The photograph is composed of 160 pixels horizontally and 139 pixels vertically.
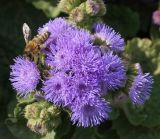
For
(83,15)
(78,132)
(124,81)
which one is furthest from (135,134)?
(83,15)

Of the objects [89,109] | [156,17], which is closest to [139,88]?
[89,109]

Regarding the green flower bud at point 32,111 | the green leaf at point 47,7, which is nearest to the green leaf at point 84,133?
the green flower bud at point 32,111

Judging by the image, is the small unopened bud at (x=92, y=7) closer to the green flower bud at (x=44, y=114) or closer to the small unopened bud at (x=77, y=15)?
the small unopened bud at (x=77, y=15)

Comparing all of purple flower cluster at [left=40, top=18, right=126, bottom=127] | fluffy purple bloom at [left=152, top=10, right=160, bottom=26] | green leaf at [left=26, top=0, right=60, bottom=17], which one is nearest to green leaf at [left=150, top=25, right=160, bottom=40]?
fluffy purple bloom at [left=152, top=10, right=160, bottom=26]

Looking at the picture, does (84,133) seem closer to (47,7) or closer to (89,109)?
(89,109)

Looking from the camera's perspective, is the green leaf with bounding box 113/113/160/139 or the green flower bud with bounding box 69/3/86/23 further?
the green leaf with bounding box 113/113/160/139

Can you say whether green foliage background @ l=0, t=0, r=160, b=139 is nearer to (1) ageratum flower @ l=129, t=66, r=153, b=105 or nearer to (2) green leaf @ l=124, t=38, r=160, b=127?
(2) green leaf @ l=124, t=38, r=160, b=127

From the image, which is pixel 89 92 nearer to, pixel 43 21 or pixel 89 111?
pixel 89 111
